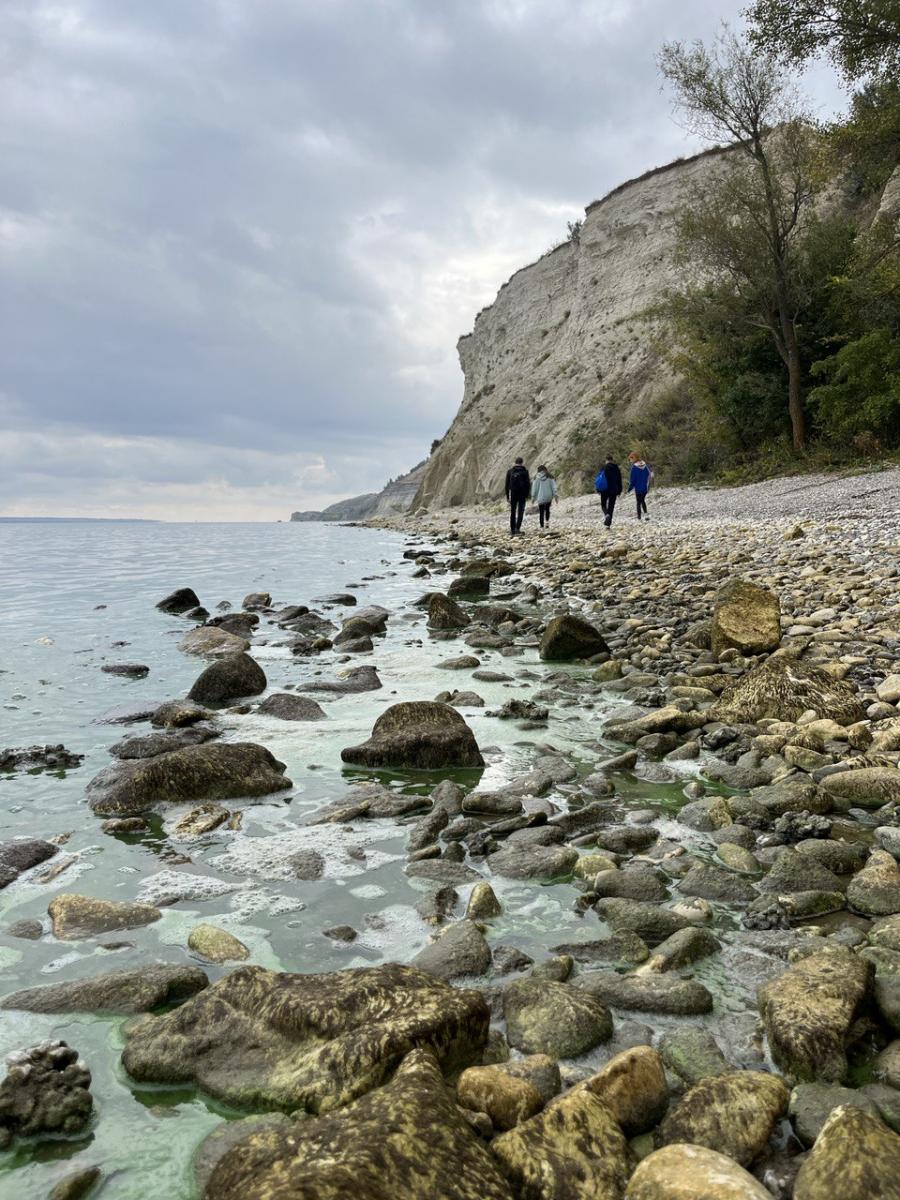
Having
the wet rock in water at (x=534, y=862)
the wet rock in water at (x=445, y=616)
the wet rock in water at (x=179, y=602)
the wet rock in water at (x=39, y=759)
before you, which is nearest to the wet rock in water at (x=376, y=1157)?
the wet rock in water at (x=534, y=862)

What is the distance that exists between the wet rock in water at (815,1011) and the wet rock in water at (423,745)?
11.0 feet

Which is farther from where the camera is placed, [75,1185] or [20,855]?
[20,855]

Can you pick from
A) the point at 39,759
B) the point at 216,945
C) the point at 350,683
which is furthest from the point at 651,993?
the point at 350,683

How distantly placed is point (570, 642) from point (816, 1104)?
294 inches

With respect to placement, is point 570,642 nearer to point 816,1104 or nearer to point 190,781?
point 190,781

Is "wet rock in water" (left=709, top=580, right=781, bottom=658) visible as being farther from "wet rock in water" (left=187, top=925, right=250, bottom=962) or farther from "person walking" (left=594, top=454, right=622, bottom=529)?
"person walking" (left=594, top=454, right=622, bottom=529)

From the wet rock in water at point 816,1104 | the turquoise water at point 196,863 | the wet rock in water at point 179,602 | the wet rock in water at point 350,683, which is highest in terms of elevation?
the wet rock in water at point 179,602

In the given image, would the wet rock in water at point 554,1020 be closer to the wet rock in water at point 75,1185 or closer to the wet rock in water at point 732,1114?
the wet rock in water at point 732,1114

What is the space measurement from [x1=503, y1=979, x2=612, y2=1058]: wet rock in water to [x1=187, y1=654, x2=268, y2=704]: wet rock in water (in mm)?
6287

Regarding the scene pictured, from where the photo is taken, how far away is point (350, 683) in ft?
30.4

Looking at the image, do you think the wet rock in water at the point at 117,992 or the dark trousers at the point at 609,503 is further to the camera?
the dark trousers at the point at 609,503

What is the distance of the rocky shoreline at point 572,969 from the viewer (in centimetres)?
223

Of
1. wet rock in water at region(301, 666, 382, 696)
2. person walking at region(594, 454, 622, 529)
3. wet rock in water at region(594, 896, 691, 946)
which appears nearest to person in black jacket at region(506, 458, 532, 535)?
person walking at region(594, 454, 622, 529)

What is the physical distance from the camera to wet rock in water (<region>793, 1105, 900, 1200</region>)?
80.1 inches
